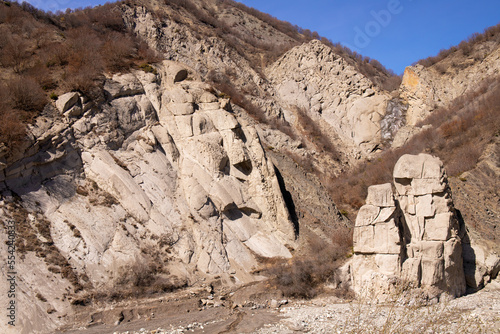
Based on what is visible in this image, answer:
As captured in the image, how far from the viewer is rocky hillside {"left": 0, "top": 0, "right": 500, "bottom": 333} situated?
13.6 m

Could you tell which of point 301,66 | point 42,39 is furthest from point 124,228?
point 301,66

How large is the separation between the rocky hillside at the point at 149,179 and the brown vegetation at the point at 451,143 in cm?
15

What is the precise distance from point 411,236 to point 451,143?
12689 millimetres

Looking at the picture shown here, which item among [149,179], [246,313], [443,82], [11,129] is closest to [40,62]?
[11,129]

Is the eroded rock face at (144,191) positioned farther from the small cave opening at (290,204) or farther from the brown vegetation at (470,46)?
the brown vegetation at (470,46)

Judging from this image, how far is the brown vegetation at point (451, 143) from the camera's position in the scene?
21098 mm

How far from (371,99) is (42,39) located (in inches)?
1073

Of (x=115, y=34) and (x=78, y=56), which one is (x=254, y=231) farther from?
(x=115, y=34)

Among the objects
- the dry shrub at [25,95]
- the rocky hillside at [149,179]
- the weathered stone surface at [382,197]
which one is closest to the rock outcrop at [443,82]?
the rocky hillside at [149,179]

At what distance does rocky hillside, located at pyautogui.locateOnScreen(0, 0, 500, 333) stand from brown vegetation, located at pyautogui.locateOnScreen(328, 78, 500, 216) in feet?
0.48

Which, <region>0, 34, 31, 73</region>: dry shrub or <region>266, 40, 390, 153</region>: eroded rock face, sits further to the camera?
<region>266, 40, 390, 153</region>: eroded rock face

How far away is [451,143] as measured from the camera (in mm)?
23844

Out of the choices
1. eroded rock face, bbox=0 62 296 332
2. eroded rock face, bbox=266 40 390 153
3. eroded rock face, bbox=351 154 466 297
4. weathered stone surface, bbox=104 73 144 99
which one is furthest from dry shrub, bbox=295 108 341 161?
eroded rock face, bbox=351 154 466 297

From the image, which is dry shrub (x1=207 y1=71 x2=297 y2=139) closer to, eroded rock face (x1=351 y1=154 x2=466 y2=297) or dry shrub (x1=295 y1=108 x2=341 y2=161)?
dry shrub (x1=295 y1=108 x2=341 y2=161)
